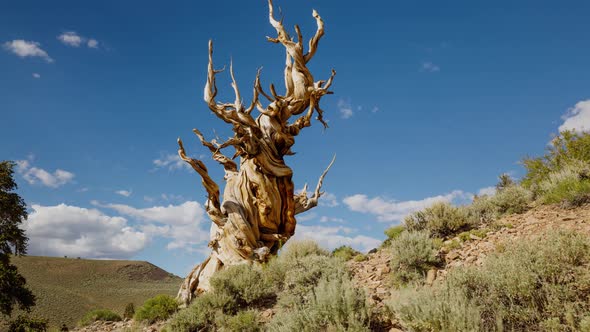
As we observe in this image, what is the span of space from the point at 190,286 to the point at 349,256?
15.2 feet

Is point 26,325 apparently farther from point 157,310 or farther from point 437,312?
point 437,312

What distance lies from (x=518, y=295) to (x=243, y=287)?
5.05 m

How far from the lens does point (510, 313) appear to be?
4145 mm

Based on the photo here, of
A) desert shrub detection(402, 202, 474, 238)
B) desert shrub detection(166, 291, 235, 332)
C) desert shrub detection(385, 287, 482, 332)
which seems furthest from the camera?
desert shrub detection(402, 202, 474, 238)

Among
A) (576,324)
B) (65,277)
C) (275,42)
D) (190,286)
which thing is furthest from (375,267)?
(65,277)

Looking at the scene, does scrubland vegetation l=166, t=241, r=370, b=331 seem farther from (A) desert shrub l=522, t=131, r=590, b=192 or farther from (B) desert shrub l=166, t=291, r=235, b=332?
(A) desert shrub l=522, t=131, r=590, b=192

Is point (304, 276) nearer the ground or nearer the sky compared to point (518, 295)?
nearer the sky

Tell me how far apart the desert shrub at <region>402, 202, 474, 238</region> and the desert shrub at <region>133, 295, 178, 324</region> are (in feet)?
21.2

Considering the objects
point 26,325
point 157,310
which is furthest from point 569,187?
point 26,325

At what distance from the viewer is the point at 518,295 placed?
4305mm

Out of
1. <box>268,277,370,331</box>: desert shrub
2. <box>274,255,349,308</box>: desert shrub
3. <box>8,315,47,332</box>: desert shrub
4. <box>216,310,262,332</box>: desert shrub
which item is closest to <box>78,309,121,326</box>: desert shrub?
<box>8,315,47,332</box>: desert shrub

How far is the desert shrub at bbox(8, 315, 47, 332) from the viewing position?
11662 mm

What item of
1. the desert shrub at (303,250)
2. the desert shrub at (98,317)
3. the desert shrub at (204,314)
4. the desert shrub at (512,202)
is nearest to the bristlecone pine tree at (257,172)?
the desert shrub at (303,250)

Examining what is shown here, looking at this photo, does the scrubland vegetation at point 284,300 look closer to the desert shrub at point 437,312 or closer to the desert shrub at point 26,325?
the desert shrub at point 437,312
